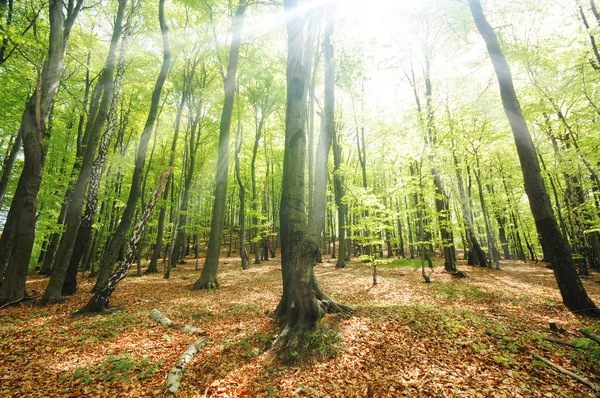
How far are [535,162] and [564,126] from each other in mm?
7521

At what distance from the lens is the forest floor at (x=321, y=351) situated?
3.56 metres

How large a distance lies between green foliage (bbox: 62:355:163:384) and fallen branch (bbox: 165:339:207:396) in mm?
372

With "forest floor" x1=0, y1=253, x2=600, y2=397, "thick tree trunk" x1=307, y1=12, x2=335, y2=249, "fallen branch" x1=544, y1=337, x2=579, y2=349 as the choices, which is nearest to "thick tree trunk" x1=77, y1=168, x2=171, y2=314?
"forest floor" x1=0, y1=253, x2=600, y2=397

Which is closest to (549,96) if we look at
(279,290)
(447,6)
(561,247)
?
(447,6)

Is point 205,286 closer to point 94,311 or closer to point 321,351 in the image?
point 94,311

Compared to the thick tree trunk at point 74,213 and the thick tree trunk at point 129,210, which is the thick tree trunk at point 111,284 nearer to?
the thick tree trunk at point 129,210

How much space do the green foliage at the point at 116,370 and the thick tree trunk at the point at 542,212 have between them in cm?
927

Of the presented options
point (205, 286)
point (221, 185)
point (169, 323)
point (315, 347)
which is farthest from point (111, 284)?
point (315, 347)

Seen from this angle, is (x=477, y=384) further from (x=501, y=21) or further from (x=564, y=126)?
(x=501, y=21)

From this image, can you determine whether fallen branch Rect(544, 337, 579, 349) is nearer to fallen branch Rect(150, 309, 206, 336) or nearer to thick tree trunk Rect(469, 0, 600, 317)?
thick tree trunk Rect(469, 0, 600, 317)

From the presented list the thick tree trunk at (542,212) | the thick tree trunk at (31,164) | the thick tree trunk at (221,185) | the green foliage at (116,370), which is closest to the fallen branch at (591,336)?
the thick tree trunk at (542,212)

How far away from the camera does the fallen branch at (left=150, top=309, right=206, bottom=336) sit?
18.9 feet

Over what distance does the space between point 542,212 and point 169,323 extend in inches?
395

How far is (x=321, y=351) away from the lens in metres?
4.37
